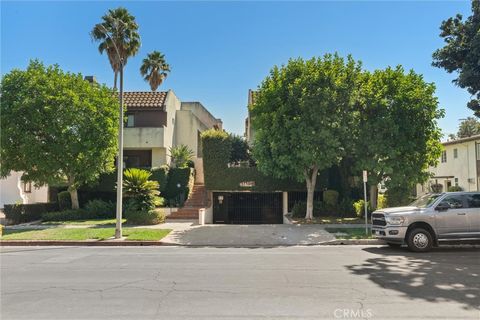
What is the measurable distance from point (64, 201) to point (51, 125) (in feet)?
19.5

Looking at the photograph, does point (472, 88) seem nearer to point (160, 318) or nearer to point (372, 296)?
→ point (372, 296)

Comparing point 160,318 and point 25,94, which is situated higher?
point 25,94

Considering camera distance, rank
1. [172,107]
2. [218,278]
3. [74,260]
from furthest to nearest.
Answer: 1. [172,107]
2. [74,260]
3. [218,278]

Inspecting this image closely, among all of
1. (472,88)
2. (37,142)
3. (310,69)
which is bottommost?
(37,142)

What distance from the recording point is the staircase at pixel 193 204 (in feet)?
78.7

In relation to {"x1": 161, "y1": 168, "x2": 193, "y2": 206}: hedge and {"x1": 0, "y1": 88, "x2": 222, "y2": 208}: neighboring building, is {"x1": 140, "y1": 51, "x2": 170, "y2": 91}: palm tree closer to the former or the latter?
{"x1": 0, "y1": 88, "x2": 222, "y2": 208}: neighboring building

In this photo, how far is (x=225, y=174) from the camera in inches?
970

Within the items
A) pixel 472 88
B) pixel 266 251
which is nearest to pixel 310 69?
pixel 472 88

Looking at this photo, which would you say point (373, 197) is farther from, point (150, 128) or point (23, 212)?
point (23, 212)

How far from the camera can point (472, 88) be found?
16.8m

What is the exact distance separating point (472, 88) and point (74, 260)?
1627 cm

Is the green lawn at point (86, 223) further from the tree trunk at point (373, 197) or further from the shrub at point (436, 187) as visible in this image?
the shrub at point (436, 187)

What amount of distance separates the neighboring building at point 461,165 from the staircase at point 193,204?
1685cm

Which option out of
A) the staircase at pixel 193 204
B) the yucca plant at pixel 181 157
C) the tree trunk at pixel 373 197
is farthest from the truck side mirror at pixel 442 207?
the yucca plant at pixel 181 157
